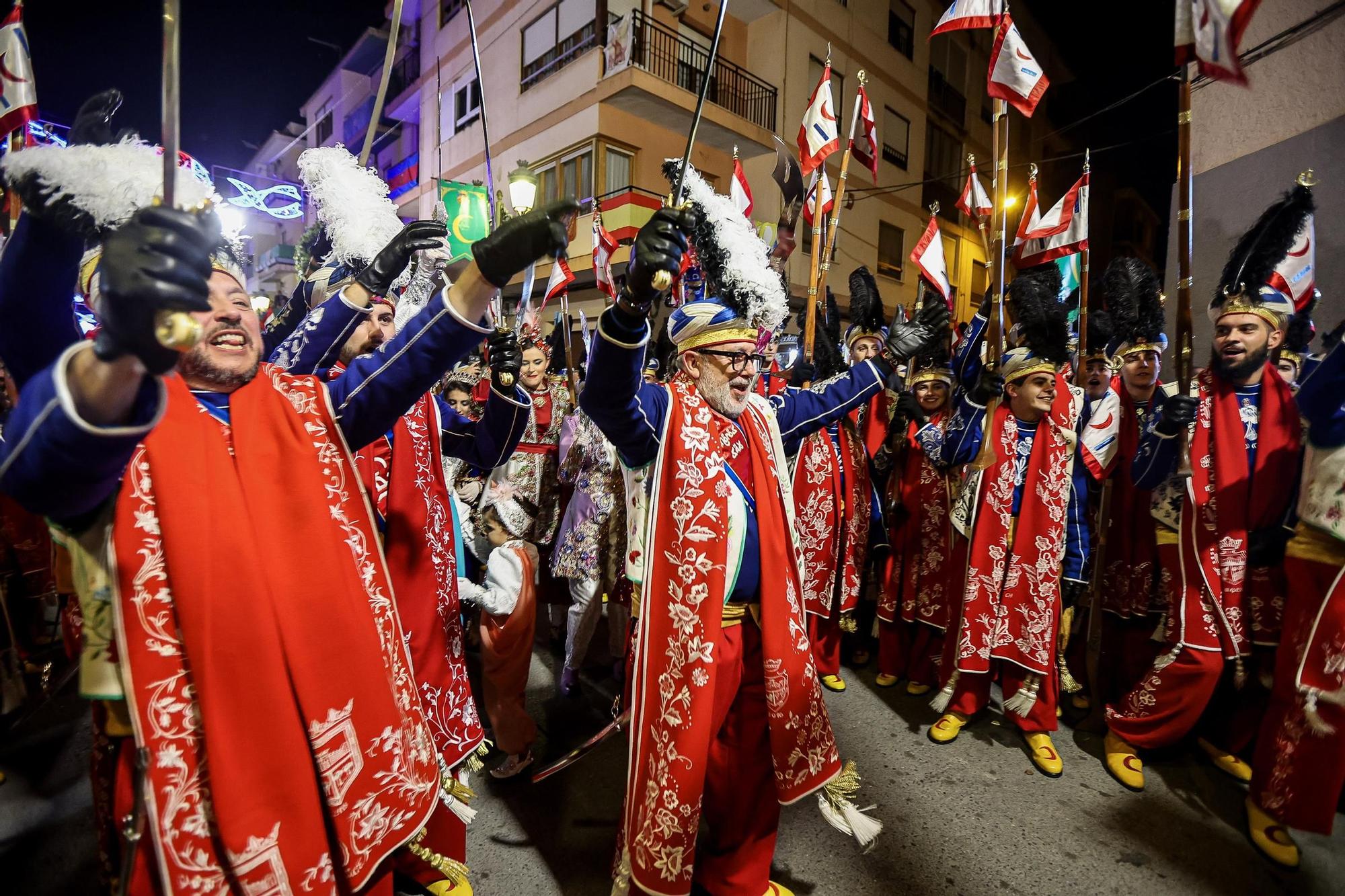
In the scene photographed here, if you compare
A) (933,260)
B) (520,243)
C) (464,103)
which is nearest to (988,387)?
(933,260)

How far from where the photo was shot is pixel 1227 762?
10.9 ft

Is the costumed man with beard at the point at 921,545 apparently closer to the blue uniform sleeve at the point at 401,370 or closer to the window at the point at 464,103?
the blue uniform sleeve at the point at 401,370

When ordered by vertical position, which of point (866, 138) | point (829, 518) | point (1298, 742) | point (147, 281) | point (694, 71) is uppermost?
point (694, 71)

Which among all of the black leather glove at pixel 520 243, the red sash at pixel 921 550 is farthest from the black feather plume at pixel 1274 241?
the black leather glove at pixel 520 243

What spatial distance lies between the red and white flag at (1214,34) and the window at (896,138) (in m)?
16.2

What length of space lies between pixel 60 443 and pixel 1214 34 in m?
3.83

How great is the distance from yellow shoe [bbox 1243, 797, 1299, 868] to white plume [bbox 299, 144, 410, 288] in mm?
4688

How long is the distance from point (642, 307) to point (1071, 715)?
414cm

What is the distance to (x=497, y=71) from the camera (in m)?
16.3

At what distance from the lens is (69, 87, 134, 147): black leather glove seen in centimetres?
176

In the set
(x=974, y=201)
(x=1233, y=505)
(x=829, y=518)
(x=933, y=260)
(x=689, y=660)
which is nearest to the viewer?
(x=689, y=660)

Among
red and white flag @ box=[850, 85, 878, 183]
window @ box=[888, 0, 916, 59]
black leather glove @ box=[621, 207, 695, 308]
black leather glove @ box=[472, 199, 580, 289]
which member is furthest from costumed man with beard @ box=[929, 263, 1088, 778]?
window @ box=[888, 0, 916, 59]

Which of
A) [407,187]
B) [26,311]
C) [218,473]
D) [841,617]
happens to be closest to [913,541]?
[841,617]

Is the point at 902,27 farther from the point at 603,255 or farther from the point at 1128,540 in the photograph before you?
the point at 1128,540
